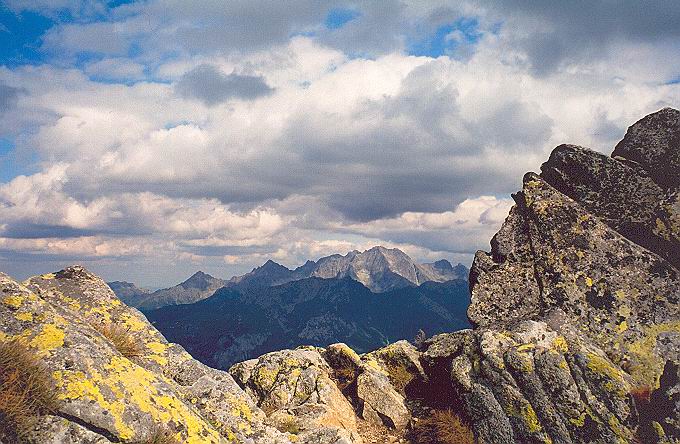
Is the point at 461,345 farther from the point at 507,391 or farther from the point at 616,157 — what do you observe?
the point at 616,157

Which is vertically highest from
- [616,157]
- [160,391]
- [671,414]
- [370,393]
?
[616,157]

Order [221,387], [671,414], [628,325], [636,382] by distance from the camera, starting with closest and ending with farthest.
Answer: [221,387]
[671,414]
[636,382]
[628,325]

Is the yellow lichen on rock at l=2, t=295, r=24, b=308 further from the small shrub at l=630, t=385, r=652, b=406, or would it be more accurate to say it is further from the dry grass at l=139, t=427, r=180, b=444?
the small shrub at l=630, t=385, r=652, b=406

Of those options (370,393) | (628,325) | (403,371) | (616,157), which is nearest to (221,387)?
(370,393)

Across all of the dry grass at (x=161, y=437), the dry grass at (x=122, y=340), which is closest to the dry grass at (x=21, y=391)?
the dry grass at (x=161, y=437)

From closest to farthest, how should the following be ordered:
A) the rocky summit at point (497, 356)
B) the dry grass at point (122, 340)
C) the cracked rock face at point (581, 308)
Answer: the rocky summit at point (497, 356), the dry grass at point (122, 340), the cracked rock face at point (581, 308)

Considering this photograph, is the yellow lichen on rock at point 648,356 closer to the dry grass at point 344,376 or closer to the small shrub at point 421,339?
the small shrub at point 421,339

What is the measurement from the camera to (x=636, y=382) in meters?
17.4

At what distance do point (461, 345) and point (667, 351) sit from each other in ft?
27.5

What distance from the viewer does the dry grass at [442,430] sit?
16188 millimetres

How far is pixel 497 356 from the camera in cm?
1723

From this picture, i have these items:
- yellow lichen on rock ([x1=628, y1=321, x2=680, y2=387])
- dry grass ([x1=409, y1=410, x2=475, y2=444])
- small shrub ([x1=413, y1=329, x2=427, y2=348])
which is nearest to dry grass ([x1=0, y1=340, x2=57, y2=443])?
dry grass ([x1=409, y1=410, x2=475, y2=444])

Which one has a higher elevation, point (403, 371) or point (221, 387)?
point (221, 387)

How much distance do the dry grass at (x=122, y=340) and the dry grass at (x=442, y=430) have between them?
1136cm
